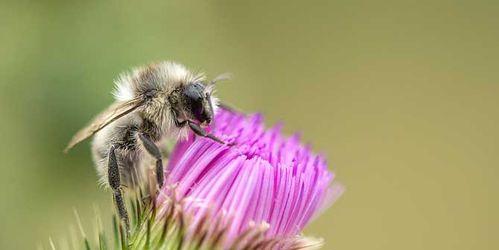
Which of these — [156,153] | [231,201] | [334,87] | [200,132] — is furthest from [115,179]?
[334,87]

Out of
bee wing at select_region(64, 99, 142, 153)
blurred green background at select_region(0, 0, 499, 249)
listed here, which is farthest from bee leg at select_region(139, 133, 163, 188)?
blurred green background at select_region(0, 0, 499, 249)

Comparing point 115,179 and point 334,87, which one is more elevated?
point 334,87

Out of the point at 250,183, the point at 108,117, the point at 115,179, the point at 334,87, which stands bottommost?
the point at 115,179

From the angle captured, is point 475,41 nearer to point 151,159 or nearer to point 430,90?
point 430,90

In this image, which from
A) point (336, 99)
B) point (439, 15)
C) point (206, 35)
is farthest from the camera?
point (439, 15)

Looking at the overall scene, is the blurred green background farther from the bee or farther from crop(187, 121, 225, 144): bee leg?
crop(187, 121, 225, 144): bee leg

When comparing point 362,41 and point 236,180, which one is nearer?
point 236,180

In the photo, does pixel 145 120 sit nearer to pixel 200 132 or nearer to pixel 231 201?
pixel 200 132

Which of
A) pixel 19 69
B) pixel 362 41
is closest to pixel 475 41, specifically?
pixel 362 41
